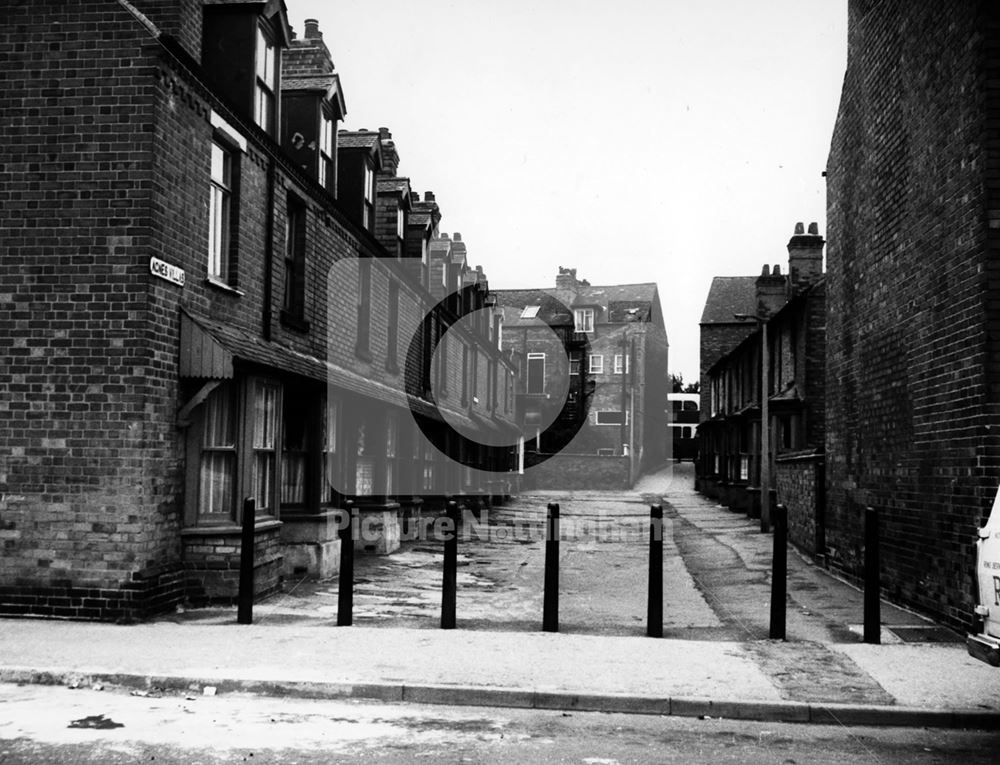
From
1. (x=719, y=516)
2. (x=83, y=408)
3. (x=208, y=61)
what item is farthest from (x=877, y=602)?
(x=719, y=516)

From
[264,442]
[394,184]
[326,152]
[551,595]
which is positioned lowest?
[551,595]

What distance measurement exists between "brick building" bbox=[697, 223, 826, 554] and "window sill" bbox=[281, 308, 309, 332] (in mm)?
8743

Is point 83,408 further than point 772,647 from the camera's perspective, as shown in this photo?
Yes

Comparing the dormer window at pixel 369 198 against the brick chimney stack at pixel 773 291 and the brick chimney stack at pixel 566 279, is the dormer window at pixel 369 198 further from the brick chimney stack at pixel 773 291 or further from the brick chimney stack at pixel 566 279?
the brick chimney stack at pixel 566 279

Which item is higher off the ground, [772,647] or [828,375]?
[828,375]

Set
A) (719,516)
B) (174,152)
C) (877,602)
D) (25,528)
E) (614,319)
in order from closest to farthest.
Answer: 1. (877,602)
2. (25,528)
3. (174,152)
4. (719,516)
5. (614,319)

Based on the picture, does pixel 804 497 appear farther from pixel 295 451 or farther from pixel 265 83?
pixel 265 83

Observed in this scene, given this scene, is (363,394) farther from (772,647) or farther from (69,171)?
(772,647)

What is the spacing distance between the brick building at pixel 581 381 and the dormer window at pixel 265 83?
→ 128 feet

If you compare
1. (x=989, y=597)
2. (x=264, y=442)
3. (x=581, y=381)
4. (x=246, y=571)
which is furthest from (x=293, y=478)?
(x=581, y=381)

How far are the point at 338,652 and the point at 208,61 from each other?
800cm

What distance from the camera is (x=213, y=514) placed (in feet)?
35.2

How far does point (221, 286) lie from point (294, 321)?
2472mm

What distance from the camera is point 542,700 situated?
22.2 ft
